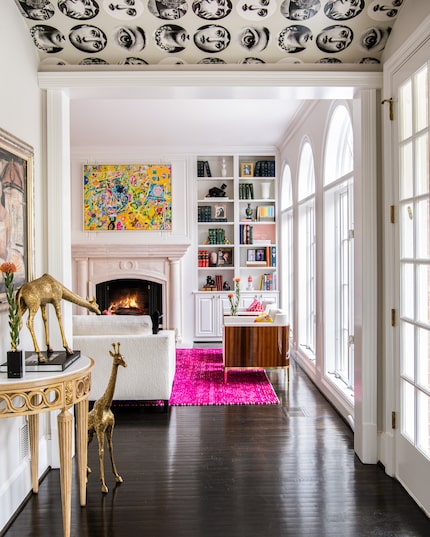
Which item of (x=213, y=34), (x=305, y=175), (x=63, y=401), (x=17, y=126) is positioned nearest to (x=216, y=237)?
(x=305, y=175)

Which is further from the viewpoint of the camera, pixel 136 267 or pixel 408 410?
pixel 136 267

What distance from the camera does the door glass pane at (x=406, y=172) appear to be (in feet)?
9.65

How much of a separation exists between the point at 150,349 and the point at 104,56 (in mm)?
2501

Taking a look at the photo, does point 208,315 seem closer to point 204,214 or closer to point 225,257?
point 225,257

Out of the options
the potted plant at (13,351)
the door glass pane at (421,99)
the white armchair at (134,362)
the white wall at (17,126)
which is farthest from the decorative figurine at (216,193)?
the potted plant at (13,351)

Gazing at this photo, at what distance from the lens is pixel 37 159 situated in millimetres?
3232

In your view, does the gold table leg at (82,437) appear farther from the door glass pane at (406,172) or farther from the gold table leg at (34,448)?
the door glass pane at (406,172)

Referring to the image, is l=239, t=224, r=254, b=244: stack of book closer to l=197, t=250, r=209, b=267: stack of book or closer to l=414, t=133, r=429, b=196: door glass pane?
l=197, t=250, r=209, b=267: stack of book

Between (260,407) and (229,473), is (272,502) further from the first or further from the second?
(260,407)

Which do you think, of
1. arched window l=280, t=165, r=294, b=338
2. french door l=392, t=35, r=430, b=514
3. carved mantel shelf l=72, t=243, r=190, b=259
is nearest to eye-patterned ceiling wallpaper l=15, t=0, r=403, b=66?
french door l=392, t=35, r=430, b=514

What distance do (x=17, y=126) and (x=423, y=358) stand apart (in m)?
2.77

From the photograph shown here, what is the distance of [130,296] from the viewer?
8.22m

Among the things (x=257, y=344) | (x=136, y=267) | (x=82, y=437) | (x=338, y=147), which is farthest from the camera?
(x=136, y=267)

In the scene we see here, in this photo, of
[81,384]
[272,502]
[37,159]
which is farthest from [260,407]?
[37,159]
